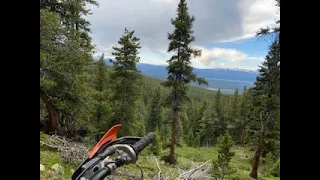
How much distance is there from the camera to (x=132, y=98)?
17.6 feet

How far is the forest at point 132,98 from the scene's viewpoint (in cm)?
361

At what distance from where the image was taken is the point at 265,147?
14.6ft

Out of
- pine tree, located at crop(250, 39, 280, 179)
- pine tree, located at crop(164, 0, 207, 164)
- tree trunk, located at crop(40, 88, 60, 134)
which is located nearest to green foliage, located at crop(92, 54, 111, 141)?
tree trunk, located at crop(40, 88, 60, 134)

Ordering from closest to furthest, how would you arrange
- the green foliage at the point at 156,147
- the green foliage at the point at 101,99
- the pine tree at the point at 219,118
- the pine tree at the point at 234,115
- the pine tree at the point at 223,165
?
the pine tree at the point at 223,165 → the green foliage at the point at 101,99 → the green foliage at the point at 156,147 → the pine tree at the point at 234,115 → the pine tree at the point at 219,118

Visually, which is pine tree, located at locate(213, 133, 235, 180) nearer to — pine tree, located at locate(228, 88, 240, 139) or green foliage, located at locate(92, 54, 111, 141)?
green foliage, located at locate(92, 54, 111, 141)

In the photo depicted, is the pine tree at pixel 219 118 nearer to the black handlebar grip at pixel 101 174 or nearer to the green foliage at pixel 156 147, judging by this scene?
the green foliage at pixel 156 147

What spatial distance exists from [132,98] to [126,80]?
1.16ft

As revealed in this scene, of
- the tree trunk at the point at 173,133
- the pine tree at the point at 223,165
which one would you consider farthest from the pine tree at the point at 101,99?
the pine tree at the point at 223,165

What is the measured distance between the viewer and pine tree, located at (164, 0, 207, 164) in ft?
16.7

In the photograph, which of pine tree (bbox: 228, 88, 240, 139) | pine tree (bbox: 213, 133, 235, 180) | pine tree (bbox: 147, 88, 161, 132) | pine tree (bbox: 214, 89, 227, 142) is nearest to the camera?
pine tree (bbox: 213, 133, 235, 180)

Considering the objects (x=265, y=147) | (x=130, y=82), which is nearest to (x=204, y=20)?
(x=265, y=147)

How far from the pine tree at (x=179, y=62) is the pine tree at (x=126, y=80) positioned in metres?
0.65
